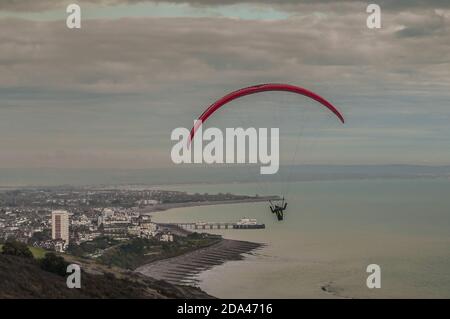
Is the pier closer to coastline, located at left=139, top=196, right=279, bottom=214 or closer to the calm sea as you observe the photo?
the calm sea

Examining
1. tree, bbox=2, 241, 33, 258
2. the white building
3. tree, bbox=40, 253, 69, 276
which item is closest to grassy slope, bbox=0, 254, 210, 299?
tree, bbox=40, 253, 69, 276

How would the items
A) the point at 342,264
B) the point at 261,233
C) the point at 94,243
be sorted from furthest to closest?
the point at 261,233 < the point at 94,243 < the point at 342,264

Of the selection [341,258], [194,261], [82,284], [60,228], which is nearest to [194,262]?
[194,261]

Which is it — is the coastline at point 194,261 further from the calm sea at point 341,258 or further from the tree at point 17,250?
the tree at point 17,250

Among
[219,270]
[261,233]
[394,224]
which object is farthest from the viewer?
[394,224]

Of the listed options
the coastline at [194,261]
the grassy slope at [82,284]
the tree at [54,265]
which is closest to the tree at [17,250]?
the grassy slope at [82,284]

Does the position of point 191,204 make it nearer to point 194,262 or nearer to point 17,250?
point 194,262
